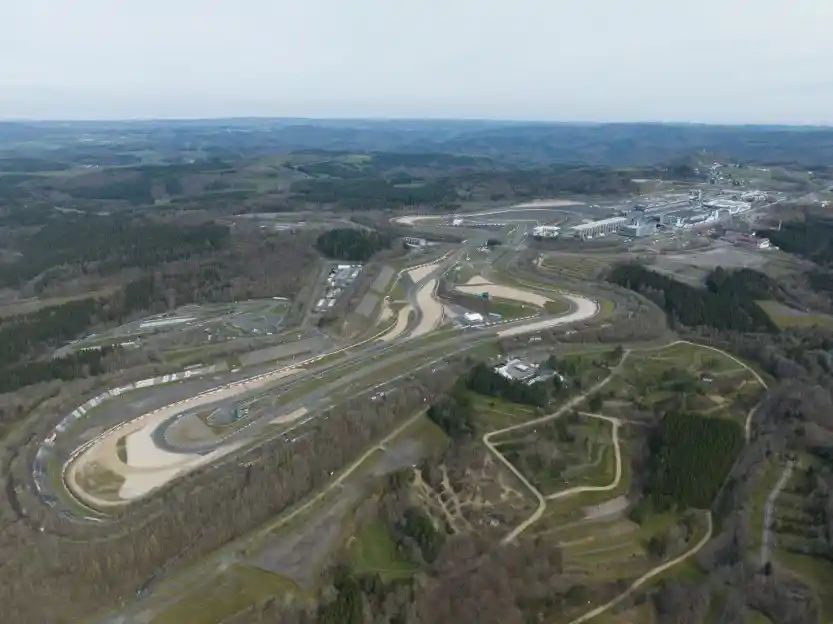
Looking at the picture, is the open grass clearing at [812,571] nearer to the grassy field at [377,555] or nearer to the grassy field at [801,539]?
the grassy field at [801,539]

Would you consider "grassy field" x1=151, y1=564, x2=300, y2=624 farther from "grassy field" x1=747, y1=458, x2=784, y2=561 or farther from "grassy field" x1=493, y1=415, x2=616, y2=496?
"grassy field" x1=747, y1=458, x2=784, y2=561

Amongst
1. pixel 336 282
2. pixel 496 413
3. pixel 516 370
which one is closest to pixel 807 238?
pixel 516 370

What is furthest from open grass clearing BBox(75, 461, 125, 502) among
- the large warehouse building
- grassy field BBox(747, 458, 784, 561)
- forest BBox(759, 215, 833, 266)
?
forest BBox(759, 215, 833, 266)

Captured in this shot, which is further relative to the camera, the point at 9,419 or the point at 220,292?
the point at 220,292

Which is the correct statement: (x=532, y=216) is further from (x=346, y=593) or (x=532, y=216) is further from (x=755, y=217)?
(x=346, y=593)

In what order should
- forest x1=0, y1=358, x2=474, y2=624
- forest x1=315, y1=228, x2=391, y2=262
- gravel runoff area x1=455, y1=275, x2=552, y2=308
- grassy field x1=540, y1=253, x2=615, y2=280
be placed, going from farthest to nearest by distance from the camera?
forest x1=315, y1=228, x2=391, y2=262 → grassy field x1=540, y1=253, x2=615, y2=280 → gravel runoff area x1=455, y1=275, x2=552, y2=308 → forest x1=0, y1=358, x2=474, y2=624

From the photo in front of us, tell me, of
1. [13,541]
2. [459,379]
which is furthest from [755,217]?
[13,541]
